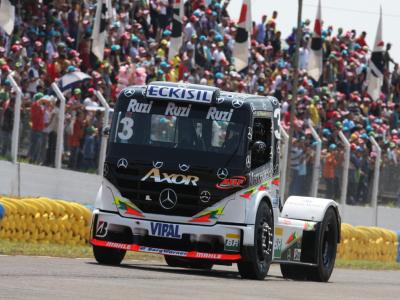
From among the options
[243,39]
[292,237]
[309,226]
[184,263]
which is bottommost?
[184,263]

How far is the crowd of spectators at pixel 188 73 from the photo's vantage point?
2534 centimetres

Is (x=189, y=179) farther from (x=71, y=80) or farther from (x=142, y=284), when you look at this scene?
(x=71, y=80)

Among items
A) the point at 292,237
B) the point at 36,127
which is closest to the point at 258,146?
the point at 292,237

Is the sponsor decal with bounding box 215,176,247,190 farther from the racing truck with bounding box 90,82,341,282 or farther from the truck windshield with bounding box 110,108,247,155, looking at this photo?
the truck windshield with bounding box 110,108,247,155

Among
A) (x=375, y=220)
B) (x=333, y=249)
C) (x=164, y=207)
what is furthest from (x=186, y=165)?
(x=375, y=220)

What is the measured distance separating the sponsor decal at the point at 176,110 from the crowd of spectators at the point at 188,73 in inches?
310

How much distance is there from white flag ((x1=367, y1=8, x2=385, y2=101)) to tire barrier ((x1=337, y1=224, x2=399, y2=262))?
9.55 meters

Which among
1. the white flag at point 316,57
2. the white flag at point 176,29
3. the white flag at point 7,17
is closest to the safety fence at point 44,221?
the white flag at point 7,17

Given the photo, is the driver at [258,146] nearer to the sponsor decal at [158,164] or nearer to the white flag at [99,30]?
the sponsor decal at [158,164]

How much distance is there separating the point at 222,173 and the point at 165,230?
965mm

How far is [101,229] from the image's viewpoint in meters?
16.4

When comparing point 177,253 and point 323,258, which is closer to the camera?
point 177,253

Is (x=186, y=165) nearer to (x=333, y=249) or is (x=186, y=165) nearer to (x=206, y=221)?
(x=206, y=221)

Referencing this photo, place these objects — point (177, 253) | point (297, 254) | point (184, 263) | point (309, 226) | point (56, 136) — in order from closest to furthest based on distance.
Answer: point (177, 253) < point (297, 254) < point (309, 226) < point (184, 263) < point (56, 136)
